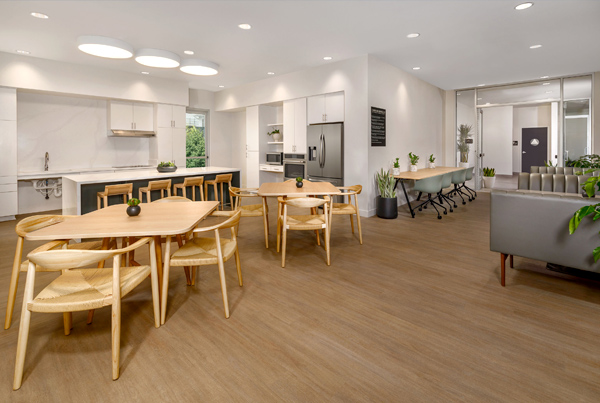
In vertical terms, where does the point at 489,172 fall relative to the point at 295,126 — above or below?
below

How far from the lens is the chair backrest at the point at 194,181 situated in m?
A: 5.59

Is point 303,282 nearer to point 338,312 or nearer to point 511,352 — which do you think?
point 338,312

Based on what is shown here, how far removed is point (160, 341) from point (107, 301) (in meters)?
0.52

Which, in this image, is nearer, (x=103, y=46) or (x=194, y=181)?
(x=103, y=46)

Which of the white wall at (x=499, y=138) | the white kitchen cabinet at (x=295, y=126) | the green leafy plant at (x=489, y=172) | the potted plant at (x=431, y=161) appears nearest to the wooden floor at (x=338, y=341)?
the white kitchen cabinet at (x=295, y=126)

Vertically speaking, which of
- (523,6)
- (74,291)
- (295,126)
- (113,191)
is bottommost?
(74,291)

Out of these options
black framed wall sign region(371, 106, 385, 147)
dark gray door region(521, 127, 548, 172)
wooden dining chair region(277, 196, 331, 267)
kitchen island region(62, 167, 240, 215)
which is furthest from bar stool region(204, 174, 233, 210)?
dark gray door region(521, 127, 548, 172)

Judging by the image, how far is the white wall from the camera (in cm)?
1173

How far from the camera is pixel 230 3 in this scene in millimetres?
3832

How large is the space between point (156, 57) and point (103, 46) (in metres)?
0.65

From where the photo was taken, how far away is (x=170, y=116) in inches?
315

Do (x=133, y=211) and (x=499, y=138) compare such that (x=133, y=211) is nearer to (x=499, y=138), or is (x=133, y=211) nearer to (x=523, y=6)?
(x=523, y=6)

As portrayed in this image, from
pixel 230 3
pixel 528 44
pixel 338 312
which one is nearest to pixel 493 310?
pixel 338 312

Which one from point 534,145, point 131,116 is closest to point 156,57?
point 131,116
